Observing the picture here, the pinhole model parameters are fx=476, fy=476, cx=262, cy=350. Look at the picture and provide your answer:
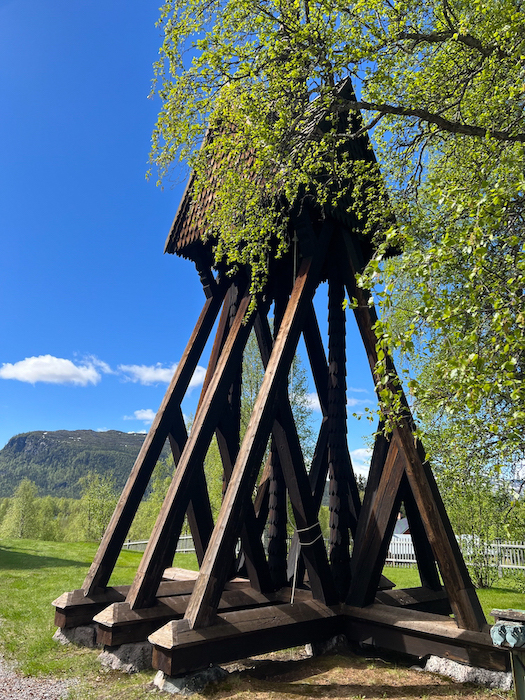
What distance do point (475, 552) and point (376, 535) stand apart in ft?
27.0

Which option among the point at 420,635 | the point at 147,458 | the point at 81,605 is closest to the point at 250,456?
the point at 147,458

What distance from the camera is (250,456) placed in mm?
4773

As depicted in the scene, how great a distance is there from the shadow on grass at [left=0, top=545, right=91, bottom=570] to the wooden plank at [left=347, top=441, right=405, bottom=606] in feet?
33.2

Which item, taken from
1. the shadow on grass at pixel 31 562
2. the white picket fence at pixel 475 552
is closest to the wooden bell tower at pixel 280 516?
the white picket fence at pixel 475 552

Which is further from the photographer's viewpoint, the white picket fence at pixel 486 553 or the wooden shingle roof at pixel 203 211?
the white picket fence at pixel 486 553

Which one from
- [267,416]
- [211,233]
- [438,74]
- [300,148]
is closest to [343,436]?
[267,416]

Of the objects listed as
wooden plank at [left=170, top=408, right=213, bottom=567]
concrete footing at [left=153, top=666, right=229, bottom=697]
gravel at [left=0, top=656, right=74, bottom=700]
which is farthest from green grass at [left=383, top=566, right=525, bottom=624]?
gravel at [left=0, top=656, right=74, bottom=700]

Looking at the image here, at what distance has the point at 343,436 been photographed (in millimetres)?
6266

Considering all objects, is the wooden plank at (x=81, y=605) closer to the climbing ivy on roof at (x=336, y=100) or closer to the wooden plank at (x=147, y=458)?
the wooden plank at (x=147, y=458)

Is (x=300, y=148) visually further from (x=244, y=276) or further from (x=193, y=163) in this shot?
(x=244, y=276)

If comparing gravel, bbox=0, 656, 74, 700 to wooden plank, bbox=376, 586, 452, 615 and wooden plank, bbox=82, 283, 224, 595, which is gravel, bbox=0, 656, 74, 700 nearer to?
wooden plank, bbox=82, 283, 224, 595

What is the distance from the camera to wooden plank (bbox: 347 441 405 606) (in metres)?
5.34

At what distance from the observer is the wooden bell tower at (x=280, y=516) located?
4.49 metres

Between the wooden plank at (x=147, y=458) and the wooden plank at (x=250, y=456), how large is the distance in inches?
70.1
